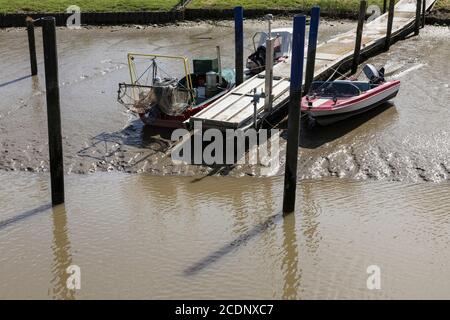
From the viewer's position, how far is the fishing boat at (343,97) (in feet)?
52.5

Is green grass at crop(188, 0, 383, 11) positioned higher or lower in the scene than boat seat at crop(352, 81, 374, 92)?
higher

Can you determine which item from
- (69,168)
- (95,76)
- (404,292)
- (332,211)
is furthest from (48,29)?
(95,76)

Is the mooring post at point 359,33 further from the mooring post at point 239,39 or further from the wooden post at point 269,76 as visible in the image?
the wooden post at point 269,76

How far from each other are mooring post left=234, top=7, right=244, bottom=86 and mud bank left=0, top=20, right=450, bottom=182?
2235 millimetres

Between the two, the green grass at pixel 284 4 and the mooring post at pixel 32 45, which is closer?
the mooring post at pixel 32 45

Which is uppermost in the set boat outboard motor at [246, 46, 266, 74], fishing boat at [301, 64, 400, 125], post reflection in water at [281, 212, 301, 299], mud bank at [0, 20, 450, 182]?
boat outboard motor at [246, 46, 266, 74]

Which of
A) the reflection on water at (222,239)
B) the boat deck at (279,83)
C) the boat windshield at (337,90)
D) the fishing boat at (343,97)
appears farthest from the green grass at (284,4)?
the reflection on water at (222,239)

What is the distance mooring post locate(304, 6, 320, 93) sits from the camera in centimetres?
1737

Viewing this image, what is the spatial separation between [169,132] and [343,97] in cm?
472

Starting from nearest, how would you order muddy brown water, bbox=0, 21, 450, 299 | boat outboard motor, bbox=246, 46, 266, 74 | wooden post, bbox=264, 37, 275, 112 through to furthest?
muddy brown water, bbox=0, 21, 450, 299
wooden post, bbox=264, 37, 275, 112
boat outboard motor, bbox=246, 46, 266, 74

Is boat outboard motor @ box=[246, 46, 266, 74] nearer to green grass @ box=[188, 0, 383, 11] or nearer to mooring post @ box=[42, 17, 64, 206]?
mooring post @ box=[42, 17, 64, 206]

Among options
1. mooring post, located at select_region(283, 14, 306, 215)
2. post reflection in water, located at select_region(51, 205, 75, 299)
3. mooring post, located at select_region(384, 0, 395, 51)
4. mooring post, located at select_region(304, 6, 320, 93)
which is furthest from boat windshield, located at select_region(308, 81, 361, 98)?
post reflection in water, located at select_region(51, 205, 75, 299)

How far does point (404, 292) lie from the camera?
33.1ft

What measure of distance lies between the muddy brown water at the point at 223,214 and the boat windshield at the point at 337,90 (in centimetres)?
86
